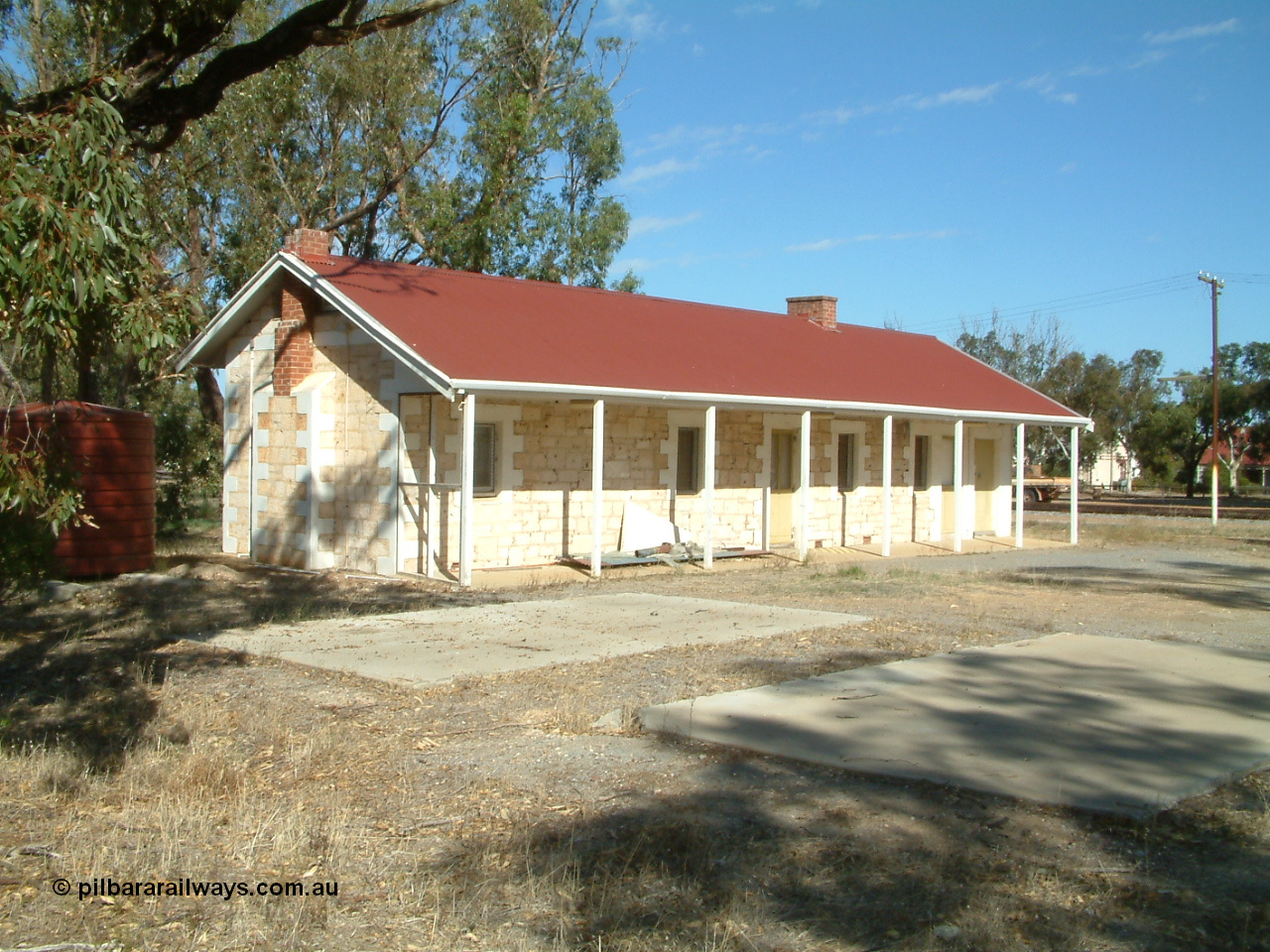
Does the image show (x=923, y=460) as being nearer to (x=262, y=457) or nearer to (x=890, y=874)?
(x=262, y=457)

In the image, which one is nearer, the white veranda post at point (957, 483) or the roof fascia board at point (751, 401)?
the roof fascia board at point (751, 401)

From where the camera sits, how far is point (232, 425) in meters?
18.5

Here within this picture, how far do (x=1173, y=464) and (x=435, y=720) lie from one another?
79102 mm

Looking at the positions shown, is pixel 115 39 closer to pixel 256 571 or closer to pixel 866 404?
pixel 256 571

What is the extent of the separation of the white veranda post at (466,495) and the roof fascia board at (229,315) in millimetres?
4222

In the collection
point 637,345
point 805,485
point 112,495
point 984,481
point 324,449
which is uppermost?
point 637,345

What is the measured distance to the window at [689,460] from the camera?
774 inches

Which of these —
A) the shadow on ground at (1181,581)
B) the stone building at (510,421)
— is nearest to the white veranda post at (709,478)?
the stone building at (510,421)

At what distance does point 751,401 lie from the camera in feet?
59.5

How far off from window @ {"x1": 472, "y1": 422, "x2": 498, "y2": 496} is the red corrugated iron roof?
1.27 meters

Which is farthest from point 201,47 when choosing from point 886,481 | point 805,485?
point 886,481

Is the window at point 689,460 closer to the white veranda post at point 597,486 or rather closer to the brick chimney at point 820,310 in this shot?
the white veranda post at point 597,486

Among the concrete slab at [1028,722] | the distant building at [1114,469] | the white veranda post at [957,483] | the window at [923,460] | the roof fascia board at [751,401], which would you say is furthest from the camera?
the distant building at [1114,469]

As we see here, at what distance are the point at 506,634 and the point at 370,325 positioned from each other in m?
5.72
